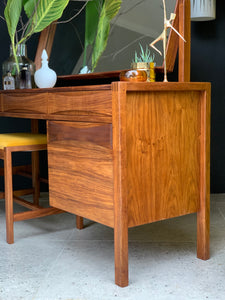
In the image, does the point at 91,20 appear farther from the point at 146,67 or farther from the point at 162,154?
the point at 162,154

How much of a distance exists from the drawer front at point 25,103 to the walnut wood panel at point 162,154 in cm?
58

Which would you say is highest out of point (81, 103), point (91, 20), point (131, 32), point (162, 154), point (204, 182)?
point (91, 20)

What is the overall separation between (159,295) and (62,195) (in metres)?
0.61

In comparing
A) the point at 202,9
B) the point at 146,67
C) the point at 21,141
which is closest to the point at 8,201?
the point at 21,141

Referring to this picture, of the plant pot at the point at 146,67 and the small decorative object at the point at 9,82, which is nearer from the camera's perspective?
the plant pot at the point at 146,67

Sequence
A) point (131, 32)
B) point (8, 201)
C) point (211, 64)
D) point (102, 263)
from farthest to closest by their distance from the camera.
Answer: point (211, 64)
point (131, 32)
point (8, 201)
point (102, 263)

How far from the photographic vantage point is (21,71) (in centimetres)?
259

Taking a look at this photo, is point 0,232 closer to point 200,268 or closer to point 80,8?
point 200,268

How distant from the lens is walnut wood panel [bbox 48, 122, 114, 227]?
1.66m

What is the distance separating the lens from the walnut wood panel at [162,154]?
1653 millimetres

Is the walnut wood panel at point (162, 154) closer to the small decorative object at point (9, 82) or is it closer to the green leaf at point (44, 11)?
the green leaf at point (44, 11)

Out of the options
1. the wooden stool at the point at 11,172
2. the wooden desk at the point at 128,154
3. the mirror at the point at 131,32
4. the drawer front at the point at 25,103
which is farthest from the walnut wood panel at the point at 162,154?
the wooden stool at the point at 11,172

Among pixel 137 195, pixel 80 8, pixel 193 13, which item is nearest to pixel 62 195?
pixel 137 195

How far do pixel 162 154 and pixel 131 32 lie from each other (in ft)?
2.88
